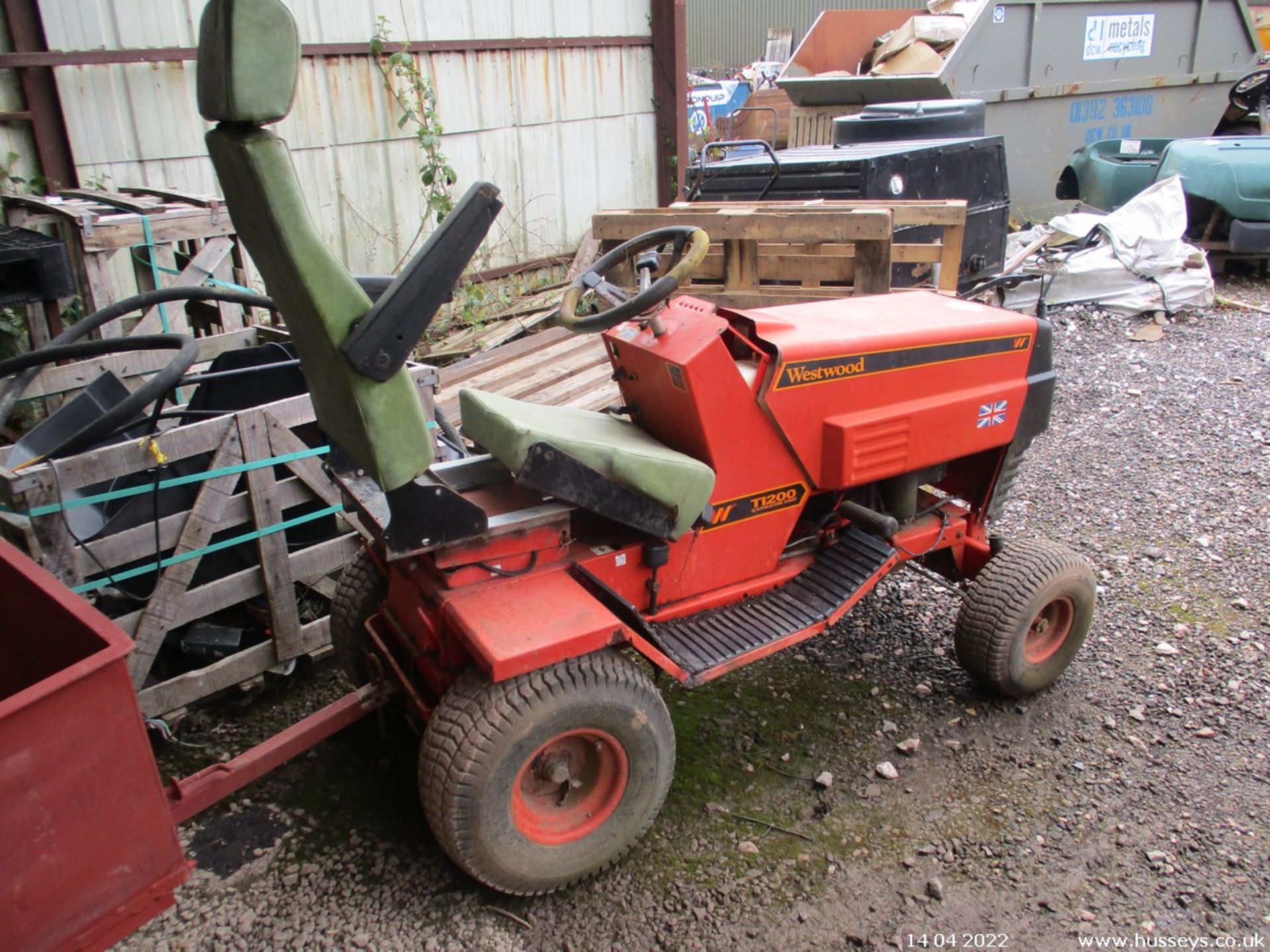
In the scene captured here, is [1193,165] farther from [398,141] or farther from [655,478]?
[655,478]

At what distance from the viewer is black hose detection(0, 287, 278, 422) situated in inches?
114

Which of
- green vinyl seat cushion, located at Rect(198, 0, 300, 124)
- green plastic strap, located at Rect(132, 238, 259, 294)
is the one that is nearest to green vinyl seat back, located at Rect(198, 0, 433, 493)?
green vinyl seat cushion, located at Rect(198, 0, 300, 124)

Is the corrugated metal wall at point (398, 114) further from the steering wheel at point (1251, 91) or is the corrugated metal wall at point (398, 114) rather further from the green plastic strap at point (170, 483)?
the steering wheel at point (1251, 91)

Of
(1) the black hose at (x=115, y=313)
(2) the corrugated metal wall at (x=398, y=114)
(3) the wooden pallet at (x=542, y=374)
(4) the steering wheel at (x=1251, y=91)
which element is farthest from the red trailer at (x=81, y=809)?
(4) the steering wheel at (x=1251, y=91)

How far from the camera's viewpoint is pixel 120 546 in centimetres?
285

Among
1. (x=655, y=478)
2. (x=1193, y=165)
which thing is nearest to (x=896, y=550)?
(x=655, y=478)

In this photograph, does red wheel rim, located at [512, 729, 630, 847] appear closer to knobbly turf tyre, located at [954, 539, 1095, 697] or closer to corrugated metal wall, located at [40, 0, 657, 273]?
knobbly turf tyre, located at [954, 539, 1095, 697]

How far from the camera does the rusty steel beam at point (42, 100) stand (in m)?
4.76

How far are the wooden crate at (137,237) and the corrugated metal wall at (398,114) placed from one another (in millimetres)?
868

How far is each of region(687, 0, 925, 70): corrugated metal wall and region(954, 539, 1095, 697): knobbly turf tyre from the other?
21690mm

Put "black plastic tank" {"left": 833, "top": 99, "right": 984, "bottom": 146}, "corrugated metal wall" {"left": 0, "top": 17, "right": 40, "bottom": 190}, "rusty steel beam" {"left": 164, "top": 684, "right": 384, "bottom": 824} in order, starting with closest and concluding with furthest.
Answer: "rusty steel beam" {"left": 164, "top": 684, "right": 384, "bottom": 824}
"corrugated metal wall" {"left": 0, "top": 17, "right": 40, "bottom": 190}
"black plastic tank" {"left": 833, "top": 99, "right": 984, "bottom": 146}

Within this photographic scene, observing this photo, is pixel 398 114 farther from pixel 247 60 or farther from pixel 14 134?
pixel 247 60
